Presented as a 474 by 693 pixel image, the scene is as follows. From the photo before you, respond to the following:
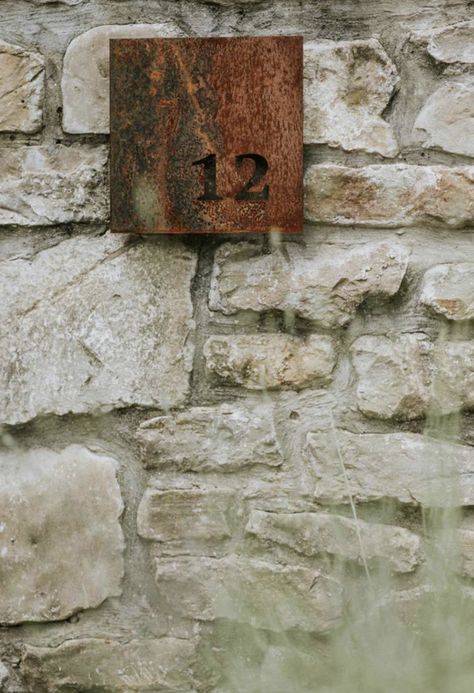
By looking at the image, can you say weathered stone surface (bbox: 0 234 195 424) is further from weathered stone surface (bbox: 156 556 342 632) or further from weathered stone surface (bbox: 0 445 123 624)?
weathered stone surface (bbox: 156 556 342 632)

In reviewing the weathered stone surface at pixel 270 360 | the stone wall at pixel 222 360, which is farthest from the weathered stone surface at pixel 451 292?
the weathered stone surface at pixel 270 360

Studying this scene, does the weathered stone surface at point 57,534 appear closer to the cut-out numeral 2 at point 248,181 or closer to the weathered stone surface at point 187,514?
the weathered stone surface at point 187,514

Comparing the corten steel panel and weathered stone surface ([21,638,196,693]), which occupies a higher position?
the corten steel panel

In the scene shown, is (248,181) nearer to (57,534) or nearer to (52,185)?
(52,185)

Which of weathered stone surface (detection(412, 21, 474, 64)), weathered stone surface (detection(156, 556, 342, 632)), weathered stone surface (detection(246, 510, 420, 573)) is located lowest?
weathered stone surface (detection(156, 556, 342, 632))

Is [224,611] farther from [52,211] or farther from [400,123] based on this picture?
[400,123]

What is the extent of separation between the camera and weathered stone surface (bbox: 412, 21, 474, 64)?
4.35ft

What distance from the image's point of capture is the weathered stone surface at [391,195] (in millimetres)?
1329

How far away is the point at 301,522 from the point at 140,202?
61 centimetres

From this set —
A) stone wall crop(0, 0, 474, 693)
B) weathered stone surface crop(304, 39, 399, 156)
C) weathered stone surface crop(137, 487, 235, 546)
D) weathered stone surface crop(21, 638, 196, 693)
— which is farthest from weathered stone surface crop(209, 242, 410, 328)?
weathered stone surface crop(21, 638, 196, 693)

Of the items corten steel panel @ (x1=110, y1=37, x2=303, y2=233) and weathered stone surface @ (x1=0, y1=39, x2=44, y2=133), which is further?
weathered stone surface @ (x1=0, y1=39, x2=44, y2=133)

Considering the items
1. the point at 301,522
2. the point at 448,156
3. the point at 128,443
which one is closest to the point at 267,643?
the point at 301,522

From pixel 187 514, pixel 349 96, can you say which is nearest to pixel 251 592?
pixel 187 514

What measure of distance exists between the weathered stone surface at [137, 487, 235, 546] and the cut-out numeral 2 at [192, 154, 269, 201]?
0.50 metres
